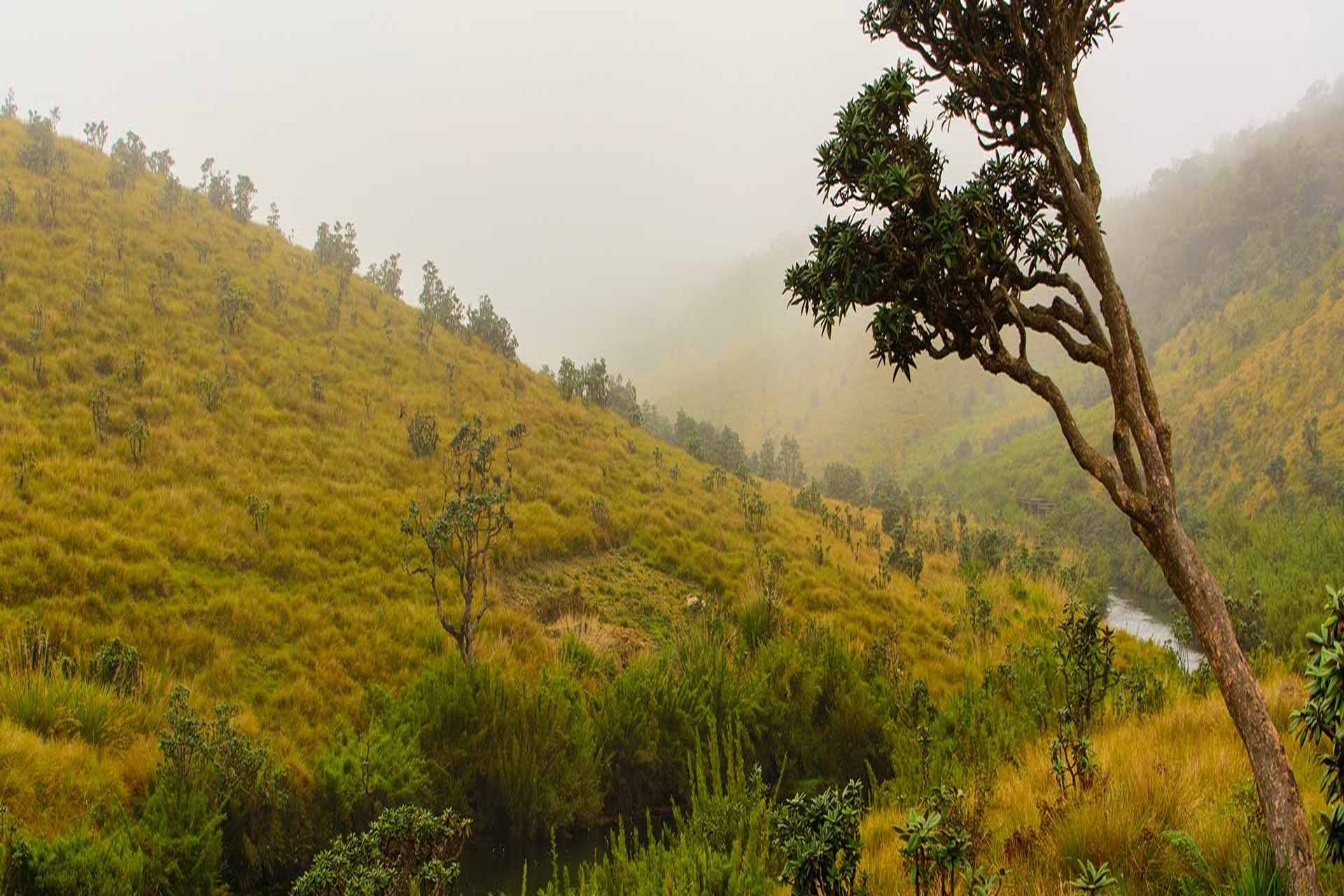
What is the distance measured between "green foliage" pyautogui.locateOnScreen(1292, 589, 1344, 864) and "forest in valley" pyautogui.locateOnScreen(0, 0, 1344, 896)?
22mm

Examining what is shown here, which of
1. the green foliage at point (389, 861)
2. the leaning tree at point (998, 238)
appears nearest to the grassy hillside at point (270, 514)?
the green foliage at point (389, 861)

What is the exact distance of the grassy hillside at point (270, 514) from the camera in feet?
31.0

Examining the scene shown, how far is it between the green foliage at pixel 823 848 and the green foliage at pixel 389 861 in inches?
127

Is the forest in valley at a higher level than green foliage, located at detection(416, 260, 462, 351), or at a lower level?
lower

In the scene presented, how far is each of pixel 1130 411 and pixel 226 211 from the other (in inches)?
1484

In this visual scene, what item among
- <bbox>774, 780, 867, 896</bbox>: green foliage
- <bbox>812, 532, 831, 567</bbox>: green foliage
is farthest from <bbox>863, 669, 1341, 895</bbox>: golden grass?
<bbox>812, 532, 831, 567</bbox>: green foliage

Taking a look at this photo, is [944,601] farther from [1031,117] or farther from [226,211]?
[226,211]

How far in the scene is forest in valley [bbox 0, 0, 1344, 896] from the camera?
501 cm

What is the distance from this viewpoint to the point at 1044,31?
5.26 m

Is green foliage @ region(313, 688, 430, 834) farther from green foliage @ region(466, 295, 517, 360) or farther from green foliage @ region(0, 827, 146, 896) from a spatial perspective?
green foliage @ region(466, 295, 517, 360)

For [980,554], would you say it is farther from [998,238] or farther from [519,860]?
[998,238]

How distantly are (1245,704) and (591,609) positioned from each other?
1224cm

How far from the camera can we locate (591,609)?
14977 mm

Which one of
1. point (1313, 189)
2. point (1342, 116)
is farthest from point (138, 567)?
point (1342, 116)
